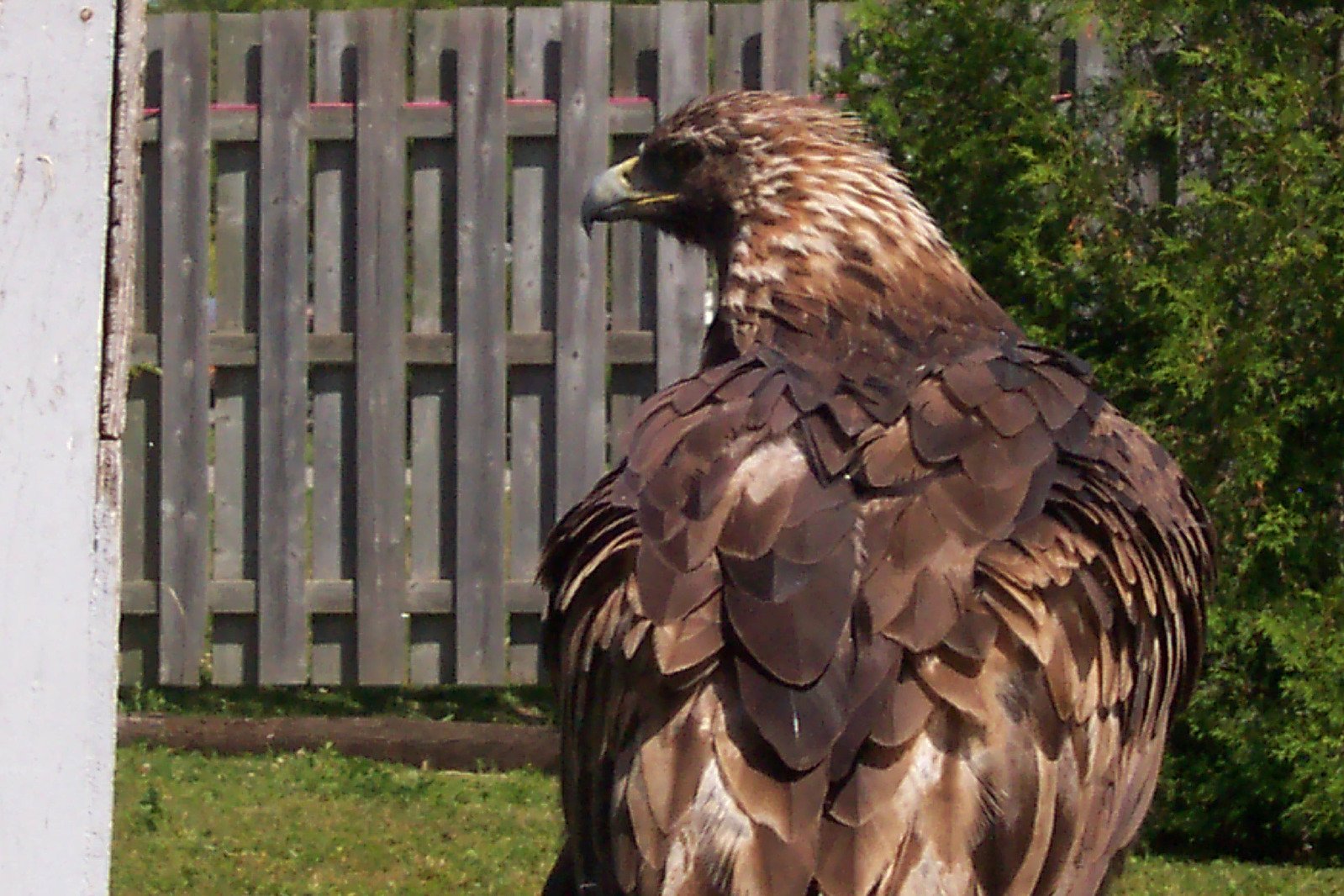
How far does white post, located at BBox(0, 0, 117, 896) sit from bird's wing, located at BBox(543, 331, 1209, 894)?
78 cm

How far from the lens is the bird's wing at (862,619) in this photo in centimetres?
278

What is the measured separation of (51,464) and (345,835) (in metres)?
3.80

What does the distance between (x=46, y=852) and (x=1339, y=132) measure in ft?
16.2

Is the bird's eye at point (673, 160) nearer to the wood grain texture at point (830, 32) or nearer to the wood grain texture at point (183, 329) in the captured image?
the wood grain texture at point (830, 32)

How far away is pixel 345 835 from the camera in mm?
6555

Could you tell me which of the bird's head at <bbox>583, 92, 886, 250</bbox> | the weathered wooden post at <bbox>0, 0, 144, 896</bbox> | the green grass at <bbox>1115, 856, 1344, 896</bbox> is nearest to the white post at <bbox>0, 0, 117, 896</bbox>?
the weathered wooden post at <bbox>0, 0, 144, 896</bbox>

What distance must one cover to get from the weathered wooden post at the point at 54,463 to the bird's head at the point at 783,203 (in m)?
1.54

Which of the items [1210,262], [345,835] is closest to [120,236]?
[345,835]

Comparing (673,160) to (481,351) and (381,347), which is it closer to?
(481,351)

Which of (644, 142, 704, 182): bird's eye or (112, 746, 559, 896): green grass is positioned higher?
(644, 142, 704, 182): bird's eye

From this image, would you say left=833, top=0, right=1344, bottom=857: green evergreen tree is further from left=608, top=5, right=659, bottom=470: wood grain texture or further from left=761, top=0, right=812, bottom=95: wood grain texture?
left=608, top=5, right=659, bottom=470: wood grain texture

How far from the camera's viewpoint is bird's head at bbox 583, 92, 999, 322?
413cm

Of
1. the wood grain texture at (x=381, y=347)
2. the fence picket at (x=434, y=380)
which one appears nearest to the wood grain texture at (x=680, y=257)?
the fence picket at (x=434, y=380)

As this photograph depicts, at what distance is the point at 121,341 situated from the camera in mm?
3062
